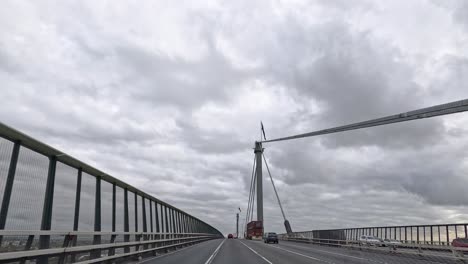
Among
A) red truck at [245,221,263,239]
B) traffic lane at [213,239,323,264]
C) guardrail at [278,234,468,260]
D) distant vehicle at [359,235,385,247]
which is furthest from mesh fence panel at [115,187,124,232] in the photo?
red truck at [245,221,263,239]

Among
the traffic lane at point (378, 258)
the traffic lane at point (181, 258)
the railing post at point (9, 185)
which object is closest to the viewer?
the railing post at point (9, 185)

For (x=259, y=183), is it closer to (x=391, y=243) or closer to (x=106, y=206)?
(x=391, y=243)

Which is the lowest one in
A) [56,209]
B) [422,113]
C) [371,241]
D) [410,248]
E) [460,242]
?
[410,248]

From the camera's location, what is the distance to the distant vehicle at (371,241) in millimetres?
35875

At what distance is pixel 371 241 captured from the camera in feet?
127

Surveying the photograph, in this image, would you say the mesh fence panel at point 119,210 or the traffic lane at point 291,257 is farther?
the traffic lane at point 291,257

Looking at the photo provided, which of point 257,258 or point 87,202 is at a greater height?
point 87,202

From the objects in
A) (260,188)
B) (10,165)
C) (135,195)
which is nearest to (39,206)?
(10,165)

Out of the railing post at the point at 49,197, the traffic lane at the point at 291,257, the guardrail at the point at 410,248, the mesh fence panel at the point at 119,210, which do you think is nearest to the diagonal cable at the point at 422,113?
the guardrail at the point at 410,248

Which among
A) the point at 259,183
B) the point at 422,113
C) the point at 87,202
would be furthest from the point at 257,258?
the point at 259,183

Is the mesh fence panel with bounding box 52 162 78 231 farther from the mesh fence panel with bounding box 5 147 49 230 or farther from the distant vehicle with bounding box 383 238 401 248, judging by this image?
the distant vehicle with bounding box 383 238 401 248

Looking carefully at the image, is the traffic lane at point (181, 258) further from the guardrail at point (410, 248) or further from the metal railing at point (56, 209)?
the guardrail at point (410, 248)

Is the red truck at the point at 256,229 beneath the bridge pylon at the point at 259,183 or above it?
beneath

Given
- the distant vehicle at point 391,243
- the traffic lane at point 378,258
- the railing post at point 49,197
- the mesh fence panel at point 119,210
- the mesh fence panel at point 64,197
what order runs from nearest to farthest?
the railing post at point 49,197 → the mesh fence panel at point 64,197 → the mesh fence panel at point 119,210 → the traffic lane at point 378,258 → the distant vehicle at point 391,243
